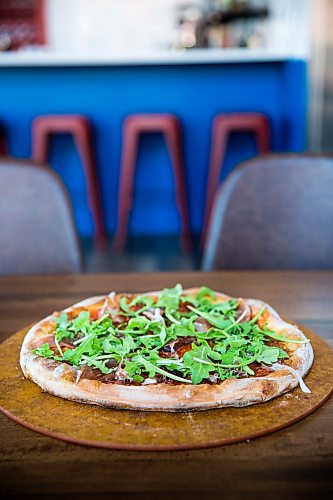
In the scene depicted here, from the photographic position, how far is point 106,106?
418cm

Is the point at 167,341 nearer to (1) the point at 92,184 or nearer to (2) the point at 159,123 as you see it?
(2) the point at 159,123

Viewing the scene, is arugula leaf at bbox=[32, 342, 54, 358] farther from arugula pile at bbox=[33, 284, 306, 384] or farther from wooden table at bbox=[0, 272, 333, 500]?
wooden table at bbox=[0, 272, 333, 500]

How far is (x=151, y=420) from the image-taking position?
0.74m

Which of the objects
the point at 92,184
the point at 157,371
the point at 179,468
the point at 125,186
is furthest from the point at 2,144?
the point at 179,468

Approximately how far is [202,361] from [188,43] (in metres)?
4.96

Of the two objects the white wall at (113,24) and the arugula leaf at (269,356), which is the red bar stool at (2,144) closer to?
the white wall at (113,24)

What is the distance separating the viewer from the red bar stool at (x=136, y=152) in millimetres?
3768

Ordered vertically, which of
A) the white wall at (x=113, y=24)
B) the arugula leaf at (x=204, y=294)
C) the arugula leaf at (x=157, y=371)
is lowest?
the arugula leaf at (x=204, y=294)

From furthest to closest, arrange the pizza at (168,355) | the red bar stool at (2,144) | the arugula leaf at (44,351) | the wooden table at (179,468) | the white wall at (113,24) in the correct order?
the white wall at (113,24)
the red bar stool at (2,144)
the arugula leaf at (44,351)
the pizza at (168,355)
the wooden table at (179,468)

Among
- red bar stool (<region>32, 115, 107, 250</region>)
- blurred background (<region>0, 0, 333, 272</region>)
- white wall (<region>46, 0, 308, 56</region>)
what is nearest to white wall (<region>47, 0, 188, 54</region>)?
white wall (<region>46, 0, 308, 56</region>)

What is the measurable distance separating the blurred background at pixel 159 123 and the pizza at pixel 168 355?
2666 millimetres

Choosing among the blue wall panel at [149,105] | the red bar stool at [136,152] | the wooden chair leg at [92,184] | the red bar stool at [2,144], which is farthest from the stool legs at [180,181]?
the red bar stool at [2,144]

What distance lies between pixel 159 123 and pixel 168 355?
3.02 m

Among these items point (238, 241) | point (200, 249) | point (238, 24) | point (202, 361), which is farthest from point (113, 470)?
point (238, 24)
